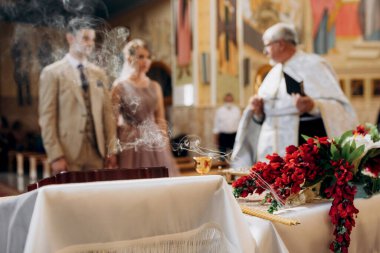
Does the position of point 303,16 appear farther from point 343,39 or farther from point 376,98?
point 376,98

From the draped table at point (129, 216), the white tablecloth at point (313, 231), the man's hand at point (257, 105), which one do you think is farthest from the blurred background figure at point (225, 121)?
the draped table at point (129, 216)

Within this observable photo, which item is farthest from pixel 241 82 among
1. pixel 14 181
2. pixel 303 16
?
pixel 14 181

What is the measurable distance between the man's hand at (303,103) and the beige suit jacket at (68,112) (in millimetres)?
1720

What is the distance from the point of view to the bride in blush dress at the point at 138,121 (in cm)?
438

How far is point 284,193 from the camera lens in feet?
7.11

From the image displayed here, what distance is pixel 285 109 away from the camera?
3811mm

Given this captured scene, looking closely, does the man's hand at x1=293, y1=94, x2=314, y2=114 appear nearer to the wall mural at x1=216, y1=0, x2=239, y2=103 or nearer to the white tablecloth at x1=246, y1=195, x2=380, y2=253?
the white tablecloth at x1=246, y1=195, x2=380, y2=253

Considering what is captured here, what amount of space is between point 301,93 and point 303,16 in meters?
6.93

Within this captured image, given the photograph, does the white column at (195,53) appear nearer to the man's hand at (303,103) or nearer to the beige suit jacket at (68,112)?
the beige suit jacket at (68,112)

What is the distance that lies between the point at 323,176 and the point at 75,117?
8.93 feet

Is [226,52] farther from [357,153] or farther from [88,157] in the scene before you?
[357,153]

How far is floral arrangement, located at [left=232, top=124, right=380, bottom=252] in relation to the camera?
2.15 meters

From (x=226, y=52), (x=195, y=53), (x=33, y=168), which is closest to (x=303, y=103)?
(x=33, y=168)

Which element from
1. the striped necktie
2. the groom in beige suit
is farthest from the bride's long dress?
the striped necktie
